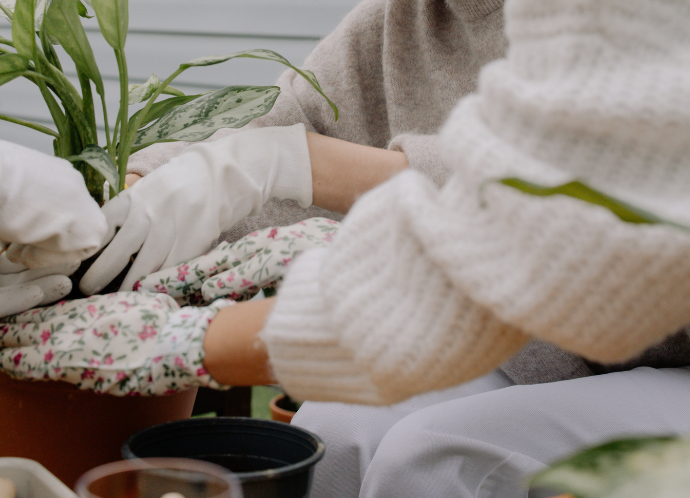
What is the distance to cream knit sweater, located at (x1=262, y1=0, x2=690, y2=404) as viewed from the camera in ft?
0.96

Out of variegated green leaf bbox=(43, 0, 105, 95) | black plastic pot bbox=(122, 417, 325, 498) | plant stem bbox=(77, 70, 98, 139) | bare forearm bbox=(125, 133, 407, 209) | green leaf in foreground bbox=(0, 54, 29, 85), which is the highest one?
variegated green leaf bbox=(43, 0, 105, 95)

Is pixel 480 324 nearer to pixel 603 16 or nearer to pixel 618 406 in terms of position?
pixel 603 16

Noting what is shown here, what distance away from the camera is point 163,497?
1.00 feet

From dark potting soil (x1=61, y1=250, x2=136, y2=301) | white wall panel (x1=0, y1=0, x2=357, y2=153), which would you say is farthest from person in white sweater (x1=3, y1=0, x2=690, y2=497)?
white wall panel (x1=0, y1=0, x2=357, y2=153)

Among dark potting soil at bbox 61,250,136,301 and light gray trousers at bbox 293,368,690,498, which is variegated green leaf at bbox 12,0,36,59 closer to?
dark potting soil at bbox 61,250,136,301

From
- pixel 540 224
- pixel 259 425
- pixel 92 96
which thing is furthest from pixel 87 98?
pixel 540 224

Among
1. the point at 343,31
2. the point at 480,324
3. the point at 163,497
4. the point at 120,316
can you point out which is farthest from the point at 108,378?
the point at 343,31

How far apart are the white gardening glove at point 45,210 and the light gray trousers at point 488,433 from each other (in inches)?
12.1

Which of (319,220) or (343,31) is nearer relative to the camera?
(319,220)

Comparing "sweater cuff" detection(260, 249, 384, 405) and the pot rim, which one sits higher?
"sweater cuff" detection(260, 249, 384, 405)

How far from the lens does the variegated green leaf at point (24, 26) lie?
0.48m

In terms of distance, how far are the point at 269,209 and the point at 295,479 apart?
440 millimetres

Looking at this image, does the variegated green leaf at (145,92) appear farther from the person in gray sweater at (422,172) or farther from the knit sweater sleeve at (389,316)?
the knit sweater sleeve at (389,316)

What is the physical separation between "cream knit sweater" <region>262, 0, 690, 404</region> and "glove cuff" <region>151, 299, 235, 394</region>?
119mm
